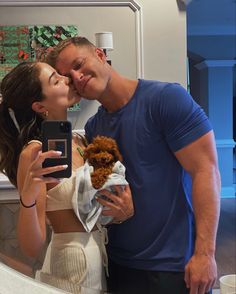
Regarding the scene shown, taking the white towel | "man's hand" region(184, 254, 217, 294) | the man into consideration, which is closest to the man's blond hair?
the man

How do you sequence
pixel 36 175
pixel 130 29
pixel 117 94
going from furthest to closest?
1. pixel 130 29
2. pixel 117 94
3. pixel 36 175

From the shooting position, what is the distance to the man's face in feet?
1.29

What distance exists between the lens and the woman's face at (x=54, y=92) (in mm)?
376

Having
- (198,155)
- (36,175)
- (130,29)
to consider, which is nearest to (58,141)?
(36,175)

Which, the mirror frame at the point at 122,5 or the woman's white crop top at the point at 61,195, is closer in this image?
the woman's white crop top at the point at 61,195

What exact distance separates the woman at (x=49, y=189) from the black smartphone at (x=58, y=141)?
0.04 metres

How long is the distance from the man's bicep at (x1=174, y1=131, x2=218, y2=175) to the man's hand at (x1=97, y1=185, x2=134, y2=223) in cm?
6

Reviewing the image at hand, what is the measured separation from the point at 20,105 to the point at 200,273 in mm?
230

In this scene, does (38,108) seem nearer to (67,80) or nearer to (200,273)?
(67,80)

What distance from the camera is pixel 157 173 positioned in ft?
1.33

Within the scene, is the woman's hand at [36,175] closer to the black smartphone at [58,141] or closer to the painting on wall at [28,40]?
the black smartphone at [58,141]

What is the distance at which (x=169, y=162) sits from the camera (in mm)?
410

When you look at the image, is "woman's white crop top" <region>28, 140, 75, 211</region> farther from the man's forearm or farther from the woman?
the man's forearm

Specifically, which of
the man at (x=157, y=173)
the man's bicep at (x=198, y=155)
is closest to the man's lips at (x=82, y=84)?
the man at (x=157, y=173)
